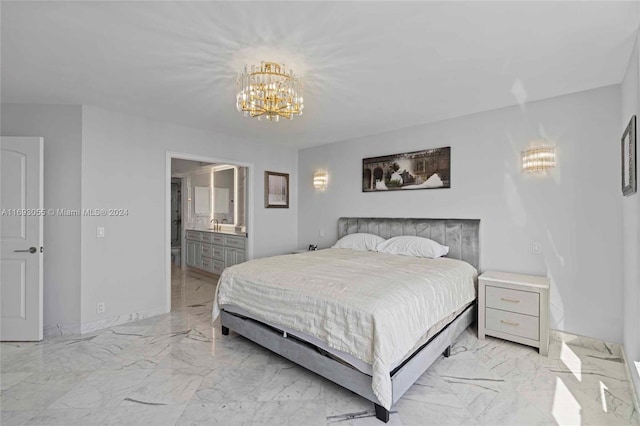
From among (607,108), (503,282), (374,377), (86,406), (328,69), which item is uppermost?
(328,69)

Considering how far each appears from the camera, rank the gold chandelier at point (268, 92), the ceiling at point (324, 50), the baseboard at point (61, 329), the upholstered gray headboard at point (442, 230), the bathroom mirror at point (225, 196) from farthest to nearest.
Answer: the bathroom mirror at point (225, 196)
the upholstered gray headboard at point (442, 230)
the baseboard at point (61, 329)
the gold chandelier at point (268, 92)
the ceiling at point (324, 50)

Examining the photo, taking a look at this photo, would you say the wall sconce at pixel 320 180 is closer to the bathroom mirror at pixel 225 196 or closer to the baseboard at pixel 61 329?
the bathroom mirror at pixel 225 196

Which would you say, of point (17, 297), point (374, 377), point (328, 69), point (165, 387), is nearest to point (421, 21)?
point (328, 69)

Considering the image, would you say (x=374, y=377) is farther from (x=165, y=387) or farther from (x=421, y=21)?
(x=421, y=21)

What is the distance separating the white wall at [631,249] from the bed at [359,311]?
112 centimetres

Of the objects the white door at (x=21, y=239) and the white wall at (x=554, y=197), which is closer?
the white wall at (x=554, y=197)

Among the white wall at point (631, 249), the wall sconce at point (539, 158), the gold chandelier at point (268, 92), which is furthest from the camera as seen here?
the wall sconce at point (539, 158)

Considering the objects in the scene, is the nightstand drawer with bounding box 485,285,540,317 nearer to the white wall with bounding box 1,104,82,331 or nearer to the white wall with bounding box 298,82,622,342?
the white wall with bounding box 298,82,622,342

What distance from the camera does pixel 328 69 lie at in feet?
7.87

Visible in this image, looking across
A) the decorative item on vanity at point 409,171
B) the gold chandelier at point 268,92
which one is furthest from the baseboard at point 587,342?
the gold chandelier at point 268,92

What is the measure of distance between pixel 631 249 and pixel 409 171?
2287mm

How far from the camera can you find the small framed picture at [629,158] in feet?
6.77

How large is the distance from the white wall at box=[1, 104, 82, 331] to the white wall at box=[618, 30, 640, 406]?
480 cm

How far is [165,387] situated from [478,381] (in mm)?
2342
